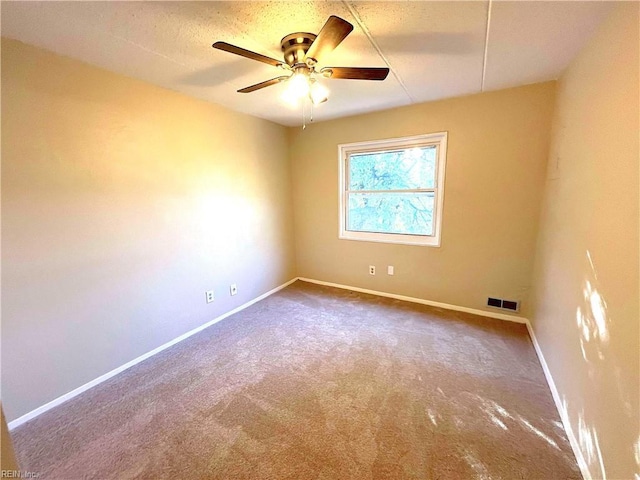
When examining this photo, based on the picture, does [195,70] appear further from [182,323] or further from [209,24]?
[182,323]

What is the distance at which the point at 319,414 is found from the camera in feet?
5.64

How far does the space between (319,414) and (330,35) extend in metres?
2.11

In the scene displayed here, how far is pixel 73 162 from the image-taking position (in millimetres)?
1825

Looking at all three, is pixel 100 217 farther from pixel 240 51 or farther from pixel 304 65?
pixel 304 65

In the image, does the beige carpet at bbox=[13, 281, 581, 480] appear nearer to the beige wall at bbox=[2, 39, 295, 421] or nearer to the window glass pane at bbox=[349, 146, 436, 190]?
the beige wall at bbox=[2, 39, 295, 421]

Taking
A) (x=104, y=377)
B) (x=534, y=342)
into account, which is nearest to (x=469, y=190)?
(x=534, y=342)

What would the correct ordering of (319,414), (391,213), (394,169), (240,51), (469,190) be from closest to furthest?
(240,51) → (319,414) → (469,190) → (394,169) → (391,213)

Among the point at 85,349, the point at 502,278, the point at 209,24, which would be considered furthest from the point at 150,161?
the point at 502,278

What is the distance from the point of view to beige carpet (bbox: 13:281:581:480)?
1.41 metres

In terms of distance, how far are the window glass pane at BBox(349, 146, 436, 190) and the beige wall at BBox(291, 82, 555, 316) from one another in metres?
0.22

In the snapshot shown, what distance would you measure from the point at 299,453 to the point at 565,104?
2992 millimetres

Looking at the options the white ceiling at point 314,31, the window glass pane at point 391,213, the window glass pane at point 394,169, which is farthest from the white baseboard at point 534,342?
the white ceiling at point 314,31

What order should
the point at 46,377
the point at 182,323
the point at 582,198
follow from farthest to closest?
the point at 182,323 < the point at 46,377 < the point at 582,198

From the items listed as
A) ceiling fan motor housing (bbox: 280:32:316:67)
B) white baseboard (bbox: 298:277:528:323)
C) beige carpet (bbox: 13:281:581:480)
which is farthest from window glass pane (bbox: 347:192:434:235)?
ceiling fan motor housing (bbox: 280:32:316:67)
